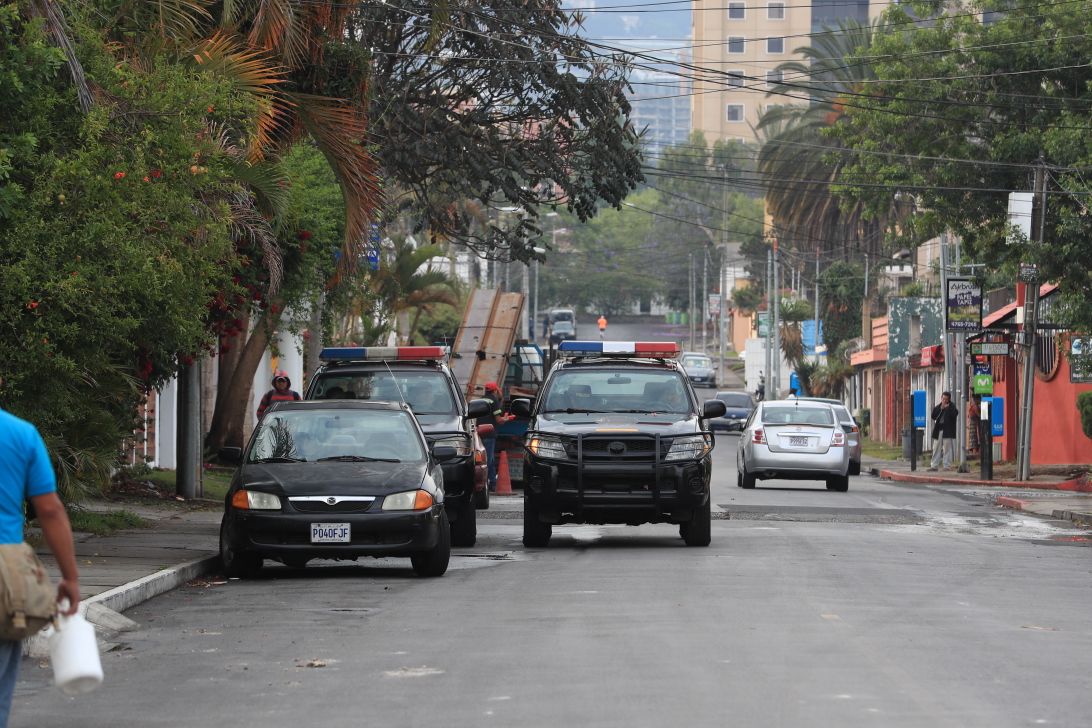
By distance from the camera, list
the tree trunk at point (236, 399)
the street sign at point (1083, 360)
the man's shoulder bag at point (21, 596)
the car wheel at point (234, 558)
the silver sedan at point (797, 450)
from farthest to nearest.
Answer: the street sign at point (1083, 360) < the silver sedan at point (797, 450) < the tree trunk at point (236, 399) < the car wheel at point (234, 558) < the man's shoulder bag at point (21, 596)

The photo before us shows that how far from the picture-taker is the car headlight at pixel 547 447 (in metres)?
→ 18.2

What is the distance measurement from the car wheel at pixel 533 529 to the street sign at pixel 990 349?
19354mm

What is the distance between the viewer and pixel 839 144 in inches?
2557

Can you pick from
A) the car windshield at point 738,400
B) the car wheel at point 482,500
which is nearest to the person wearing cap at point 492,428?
the car wheel at point 482,500

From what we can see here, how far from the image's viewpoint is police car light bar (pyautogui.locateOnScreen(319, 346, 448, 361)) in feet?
67.9

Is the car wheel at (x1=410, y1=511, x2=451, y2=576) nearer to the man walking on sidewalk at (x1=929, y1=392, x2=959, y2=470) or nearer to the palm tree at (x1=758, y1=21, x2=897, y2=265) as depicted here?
the man walking on sidewalk at (x1=929, y1=392, x2=959, y2=470)

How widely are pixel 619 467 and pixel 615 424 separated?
0.60 m

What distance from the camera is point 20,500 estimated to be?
21.5ft

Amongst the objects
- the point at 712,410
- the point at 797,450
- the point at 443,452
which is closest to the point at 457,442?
the point at 443,452

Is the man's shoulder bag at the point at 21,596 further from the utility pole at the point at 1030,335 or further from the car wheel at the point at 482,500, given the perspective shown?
the utility pole at the point at 1030,335

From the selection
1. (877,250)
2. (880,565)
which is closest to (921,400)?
(877,250)

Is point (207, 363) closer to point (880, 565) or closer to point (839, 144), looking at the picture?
point (880, 565)

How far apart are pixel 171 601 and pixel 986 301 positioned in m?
41.1

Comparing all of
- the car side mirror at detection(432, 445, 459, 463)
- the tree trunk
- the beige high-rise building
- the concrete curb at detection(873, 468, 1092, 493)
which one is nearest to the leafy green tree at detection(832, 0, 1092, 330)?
the concrete curb at detection(873, 468, 1092, 493)
